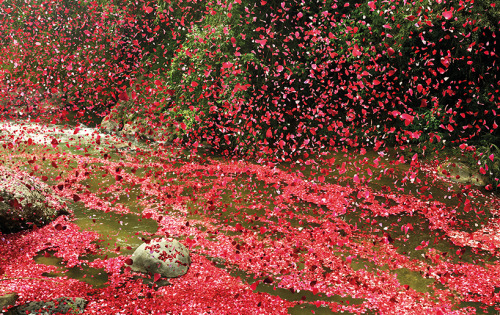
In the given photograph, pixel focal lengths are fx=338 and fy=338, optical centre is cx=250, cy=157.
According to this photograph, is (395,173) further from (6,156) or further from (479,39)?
(6,156)

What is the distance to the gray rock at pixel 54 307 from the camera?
18.0 ft

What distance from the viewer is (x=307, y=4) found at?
1698 centimetres

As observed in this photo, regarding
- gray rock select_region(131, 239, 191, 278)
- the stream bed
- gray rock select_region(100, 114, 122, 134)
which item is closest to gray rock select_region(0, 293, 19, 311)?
the stream bed

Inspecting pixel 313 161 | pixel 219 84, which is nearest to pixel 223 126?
pixel 219 84

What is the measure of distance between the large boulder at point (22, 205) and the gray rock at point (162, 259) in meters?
3.56

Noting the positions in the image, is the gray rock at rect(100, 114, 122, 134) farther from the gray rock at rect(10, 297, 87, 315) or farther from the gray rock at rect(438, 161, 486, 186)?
the gray rock at rect(438, 161, 486, 186)

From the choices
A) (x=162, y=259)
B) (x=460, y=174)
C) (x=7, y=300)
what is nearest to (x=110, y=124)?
(x=162, y=259)

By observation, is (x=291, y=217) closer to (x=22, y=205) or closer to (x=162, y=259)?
(x=162, y=259)

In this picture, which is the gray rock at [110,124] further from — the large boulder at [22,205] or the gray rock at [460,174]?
the gray rock at [460,174]

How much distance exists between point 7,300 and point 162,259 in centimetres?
285

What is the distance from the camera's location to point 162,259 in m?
7.54

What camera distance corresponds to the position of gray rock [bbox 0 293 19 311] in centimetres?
541

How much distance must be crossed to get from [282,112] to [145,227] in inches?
376

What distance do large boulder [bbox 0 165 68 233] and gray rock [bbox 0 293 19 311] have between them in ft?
12.3
